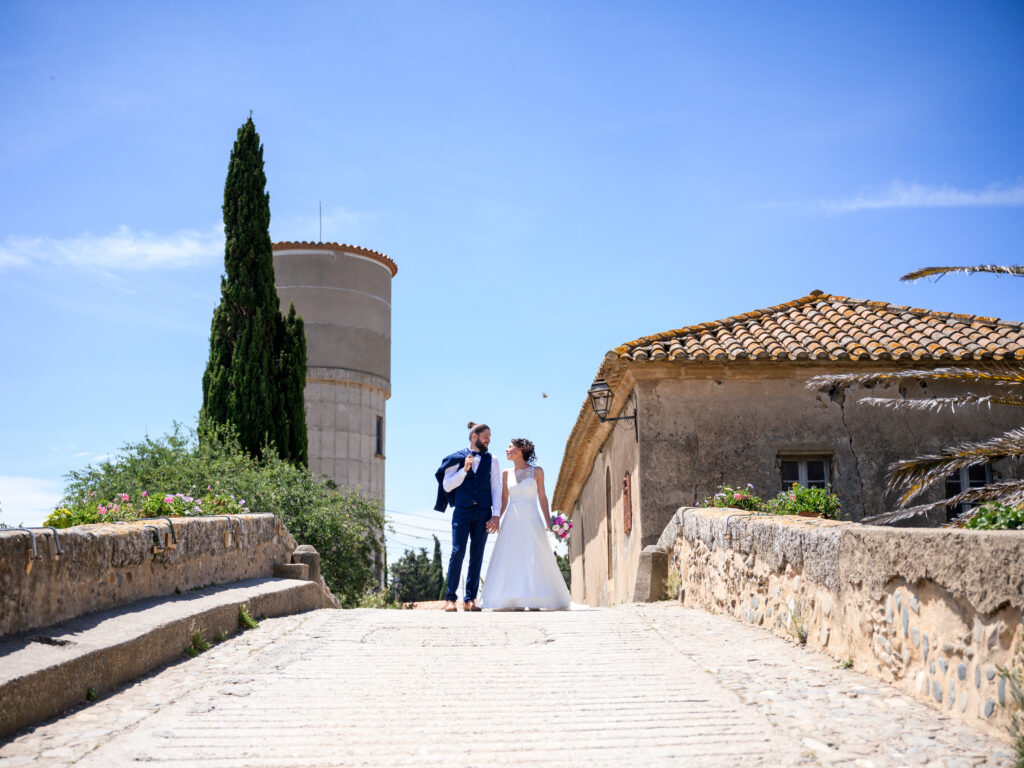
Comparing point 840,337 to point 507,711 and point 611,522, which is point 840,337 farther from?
point 507,711

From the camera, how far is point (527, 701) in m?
4.79

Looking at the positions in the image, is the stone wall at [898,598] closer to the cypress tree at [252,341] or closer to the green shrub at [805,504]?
the green shrub at [805,504]

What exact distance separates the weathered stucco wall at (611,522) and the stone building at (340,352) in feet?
21.4

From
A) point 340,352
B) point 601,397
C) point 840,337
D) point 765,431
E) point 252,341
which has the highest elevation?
point 340,352

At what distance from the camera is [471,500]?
10125mm

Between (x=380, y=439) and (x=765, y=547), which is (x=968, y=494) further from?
(x=380, y=439)

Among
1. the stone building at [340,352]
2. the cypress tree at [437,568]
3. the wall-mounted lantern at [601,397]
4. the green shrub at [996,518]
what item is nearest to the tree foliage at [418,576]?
the cypress tree at [437,568]

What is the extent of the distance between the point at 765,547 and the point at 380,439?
2124 centimetres

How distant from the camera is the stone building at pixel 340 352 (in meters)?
25.8

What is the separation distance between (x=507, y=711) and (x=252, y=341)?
654 inches

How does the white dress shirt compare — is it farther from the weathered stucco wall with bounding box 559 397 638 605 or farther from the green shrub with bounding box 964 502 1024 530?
the green shrub with bounding box 964 502 1024 530

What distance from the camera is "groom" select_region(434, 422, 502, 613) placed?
33.3ft

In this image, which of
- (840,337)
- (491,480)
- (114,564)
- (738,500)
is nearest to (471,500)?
(491,480)

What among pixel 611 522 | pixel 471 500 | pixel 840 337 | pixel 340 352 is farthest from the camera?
pixel 340 352
